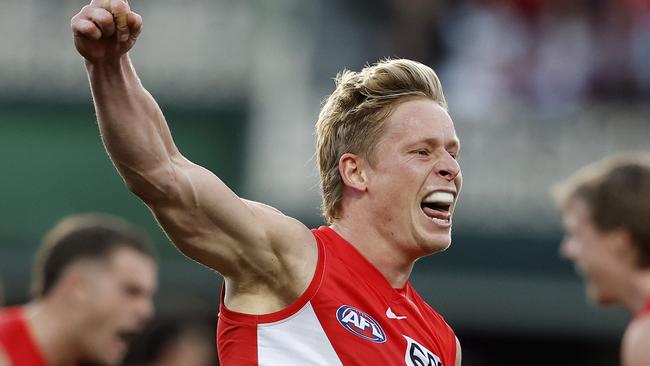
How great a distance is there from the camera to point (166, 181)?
429 centimetres

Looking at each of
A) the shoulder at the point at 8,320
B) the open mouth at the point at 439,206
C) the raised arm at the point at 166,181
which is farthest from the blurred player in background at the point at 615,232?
the shoulder at the point at 8,320

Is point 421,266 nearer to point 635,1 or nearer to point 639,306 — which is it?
point 635,1

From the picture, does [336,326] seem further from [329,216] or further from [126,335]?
[126,335]

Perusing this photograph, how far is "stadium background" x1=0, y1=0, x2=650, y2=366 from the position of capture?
12.9 metres

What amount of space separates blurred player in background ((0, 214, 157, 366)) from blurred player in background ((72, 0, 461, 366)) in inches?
117

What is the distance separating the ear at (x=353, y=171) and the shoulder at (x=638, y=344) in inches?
74.6

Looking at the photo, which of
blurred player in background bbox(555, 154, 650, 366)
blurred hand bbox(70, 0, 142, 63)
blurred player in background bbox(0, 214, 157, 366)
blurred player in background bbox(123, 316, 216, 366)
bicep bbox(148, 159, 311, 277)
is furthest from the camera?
blurred player in background bbox(0, 214, 157, 366)

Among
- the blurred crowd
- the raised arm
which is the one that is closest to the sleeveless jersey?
the raised arm

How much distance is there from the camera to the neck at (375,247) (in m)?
5.04

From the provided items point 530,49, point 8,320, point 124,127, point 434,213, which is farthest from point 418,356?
point 530,49

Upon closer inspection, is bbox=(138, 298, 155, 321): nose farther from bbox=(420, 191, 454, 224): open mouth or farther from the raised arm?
the raised arm

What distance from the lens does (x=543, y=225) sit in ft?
42.4

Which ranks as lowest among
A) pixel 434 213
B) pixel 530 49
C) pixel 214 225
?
pixel 214 225

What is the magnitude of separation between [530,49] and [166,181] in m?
9.71
